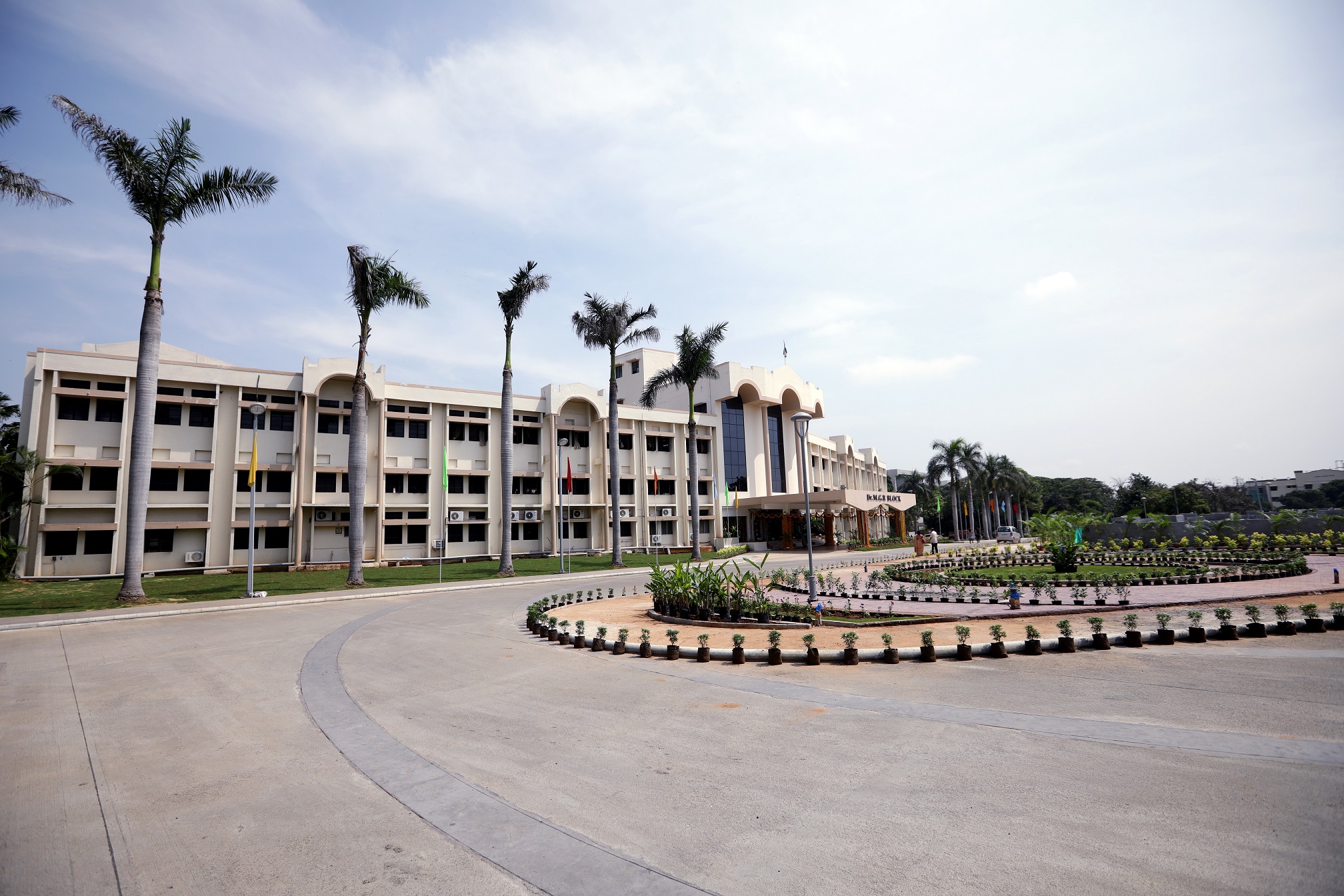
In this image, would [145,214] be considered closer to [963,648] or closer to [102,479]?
[102,479]

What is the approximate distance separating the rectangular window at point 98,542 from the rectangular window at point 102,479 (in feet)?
7.16

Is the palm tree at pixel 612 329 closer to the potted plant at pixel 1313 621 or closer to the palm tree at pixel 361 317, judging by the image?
the palm tree at pixel 361 317

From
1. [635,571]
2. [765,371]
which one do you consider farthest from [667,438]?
[635,571]

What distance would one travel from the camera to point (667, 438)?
56.3m

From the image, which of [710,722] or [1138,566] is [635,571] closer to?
[1138,566]

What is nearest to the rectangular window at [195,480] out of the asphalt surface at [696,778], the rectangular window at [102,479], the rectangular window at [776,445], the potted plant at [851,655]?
the rectangular window at [102,479]

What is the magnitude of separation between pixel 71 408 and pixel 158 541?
7.80 meters

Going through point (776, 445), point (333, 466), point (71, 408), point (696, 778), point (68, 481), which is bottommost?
point (696, 778)

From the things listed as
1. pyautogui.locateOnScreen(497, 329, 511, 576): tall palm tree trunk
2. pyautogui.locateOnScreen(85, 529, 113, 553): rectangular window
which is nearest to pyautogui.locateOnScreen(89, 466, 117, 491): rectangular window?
pyautogui.locateOnScreen(85, 529, 113, 553): rectangular window

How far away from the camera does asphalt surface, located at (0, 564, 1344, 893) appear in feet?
13.9

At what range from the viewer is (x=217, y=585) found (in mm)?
29078

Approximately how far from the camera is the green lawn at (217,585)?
887 inches

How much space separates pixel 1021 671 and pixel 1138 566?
21.1 metres

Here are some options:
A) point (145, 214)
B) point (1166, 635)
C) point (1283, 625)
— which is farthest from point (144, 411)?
point (1283, 625)
